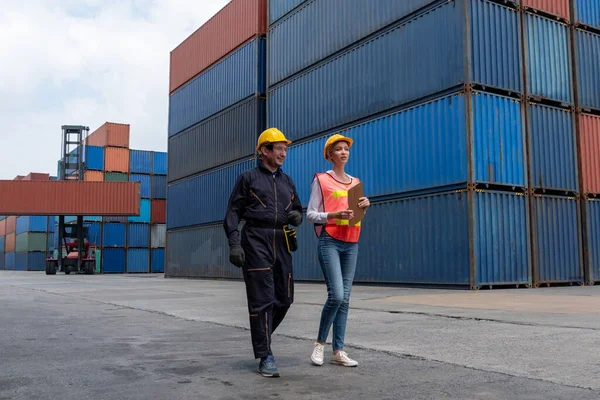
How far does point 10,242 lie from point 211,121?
42.8 m

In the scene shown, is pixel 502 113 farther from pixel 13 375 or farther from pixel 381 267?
pixel 13 375

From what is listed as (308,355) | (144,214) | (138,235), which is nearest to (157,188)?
(144,214)

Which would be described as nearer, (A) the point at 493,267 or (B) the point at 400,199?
(A) the point at 493,267

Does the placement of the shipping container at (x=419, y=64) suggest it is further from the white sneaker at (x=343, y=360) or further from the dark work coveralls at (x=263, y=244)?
the white sneaker at (x=343, y=360)

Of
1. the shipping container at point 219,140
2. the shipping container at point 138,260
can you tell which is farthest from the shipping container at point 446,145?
the shipping container at point 138,260

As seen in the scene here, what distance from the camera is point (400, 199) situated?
16.4m

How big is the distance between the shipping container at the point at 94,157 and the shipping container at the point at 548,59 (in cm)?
3583

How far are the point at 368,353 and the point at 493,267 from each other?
10.4 m

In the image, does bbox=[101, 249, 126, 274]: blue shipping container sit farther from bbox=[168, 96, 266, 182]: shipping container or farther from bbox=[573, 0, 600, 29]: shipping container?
bbox=[573, 0, 600, 29]: shipping container

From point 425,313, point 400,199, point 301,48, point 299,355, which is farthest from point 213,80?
point 299,355

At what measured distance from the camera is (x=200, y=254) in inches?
1083

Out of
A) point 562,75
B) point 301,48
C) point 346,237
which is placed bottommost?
point 346,237

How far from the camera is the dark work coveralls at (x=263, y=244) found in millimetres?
4297

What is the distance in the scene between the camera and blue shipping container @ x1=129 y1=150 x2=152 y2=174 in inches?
1820
